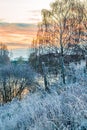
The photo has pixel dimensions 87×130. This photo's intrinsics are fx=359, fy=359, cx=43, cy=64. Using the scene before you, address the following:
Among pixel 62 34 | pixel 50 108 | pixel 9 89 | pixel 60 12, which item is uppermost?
pixel 60 12

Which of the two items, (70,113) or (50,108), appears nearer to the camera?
(70,113)

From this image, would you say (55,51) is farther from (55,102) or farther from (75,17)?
(55,102)

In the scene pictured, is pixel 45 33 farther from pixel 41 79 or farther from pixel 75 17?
pixel 41 79

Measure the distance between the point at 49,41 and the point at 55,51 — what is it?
4.32 ft

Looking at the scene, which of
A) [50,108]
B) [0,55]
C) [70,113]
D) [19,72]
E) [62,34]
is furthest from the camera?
[0,55]

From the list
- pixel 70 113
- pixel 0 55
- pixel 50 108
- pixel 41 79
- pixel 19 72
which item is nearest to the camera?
pixel 70 113

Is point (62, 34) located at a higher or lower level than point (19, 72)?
higher

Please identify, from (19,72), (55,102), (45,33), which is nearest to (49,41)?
(45,33)

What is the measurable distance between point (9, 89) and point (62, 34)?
11424 millimetres

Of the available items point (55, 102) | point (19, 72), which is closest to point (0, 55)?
point (19, 72)

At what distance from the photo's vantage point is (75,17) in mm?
37500

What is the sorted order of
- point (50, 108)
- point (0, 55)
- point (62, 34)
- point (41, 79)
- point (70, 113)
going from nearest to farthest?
point (70, 113), point (50, 108), point (62, 34), point (41, 79), point (0, 55)

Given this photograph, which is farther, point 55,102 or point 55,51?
point 55,51

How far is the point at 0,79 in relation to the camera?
146 feet
